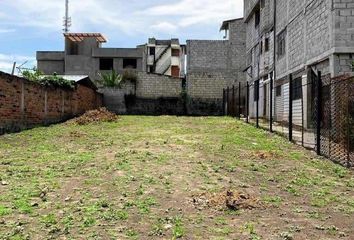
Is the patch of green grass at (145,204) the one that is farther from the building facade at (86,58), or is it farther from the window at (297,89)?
the building facade at (86,58)

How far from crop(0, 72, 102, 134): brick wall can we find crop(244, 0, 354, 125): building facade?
9.44 meters

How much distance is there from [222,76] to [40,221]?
104 ft

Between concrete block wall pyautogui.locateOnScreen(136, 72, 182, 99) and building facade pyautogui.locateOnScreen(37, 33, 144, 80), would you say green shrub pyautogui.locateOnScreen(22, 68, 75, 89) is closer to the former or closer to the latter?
concrete block wall pyautogui.locateOnScreen(136, 72, 182, 99)

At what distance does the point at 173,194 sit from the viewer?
5.98 meters

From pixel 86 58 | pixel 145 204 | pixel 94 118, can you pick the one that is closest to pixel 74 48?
pixel 86 58

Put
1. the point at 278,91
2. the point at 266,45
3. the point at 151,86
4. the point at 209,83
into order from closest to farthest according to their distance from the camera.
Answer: the point at 278,91 → the point at 266,45 → the point at 151,86 → the point at 209,83

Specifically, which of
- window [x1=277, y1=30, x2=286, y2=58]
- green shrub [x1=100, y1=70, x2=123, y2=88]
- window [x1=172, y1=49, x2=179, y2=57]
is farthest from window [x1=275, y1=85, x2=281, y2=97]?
window [x1=172, y1=49, x2=179, y2=57]

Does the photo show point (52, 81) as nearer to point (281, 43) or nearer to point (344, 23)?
point (281, 43)

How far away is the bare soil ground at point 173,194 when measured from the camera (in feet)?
14.9

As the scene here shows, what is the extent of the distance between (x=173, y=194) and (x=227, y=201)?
842 millimetres

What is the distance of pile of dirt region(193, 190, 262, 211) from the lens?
5.39 meters

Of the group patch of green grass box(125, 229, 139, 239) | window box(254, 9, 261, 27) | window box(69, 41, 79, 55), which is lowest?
patch of green grass box(125, 229, 139, 239)

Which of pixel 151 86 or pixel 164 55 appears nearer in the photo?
pixel 151 86

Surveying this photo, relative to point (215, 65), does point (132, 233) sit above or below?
below
